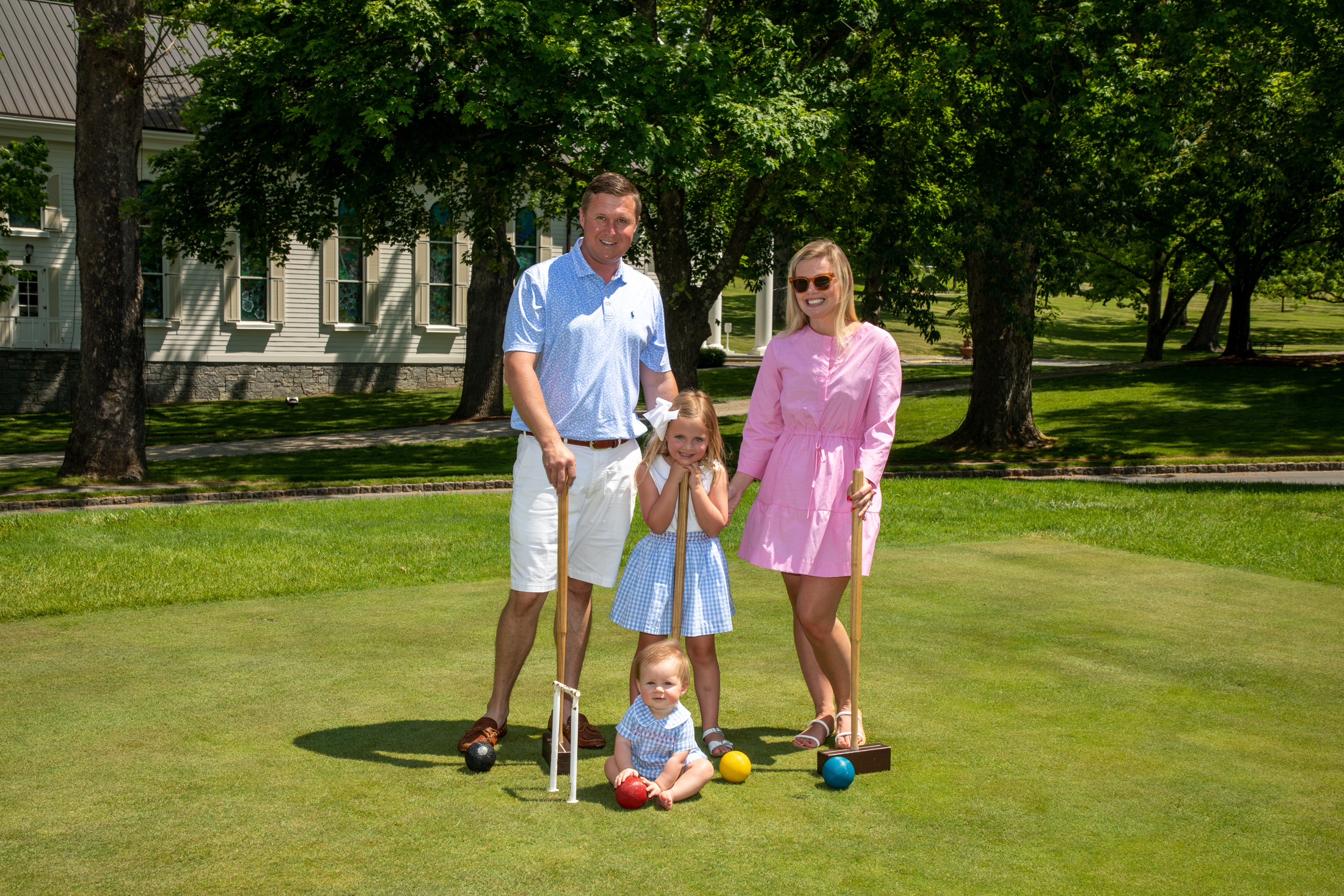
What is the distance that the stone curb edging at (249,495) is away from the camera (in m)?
13.9

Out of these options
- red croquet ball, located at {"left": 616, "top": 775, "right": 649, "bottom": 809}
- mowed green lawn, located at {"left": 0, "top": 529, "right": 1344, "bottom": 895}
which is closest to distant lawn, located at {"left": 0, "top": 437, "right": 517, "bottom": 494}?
mowed green lawn, located at {"left": 0, "top": 529, "right": 1344, "bottom": 895}

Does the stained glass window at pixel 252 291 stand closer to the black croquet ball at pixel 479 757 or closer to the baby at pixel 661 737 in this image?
the black croquet ball at pixel 479 757

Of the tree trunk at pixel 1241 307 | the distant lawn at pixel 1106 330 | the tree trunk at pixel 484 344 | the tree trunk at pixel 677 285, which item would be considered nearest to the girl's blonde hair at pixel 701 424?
the tree trunk at pixel 677 285

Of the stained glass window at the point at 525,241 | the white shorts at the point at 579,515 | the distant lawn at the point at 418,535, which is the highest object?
the stained glass window at the point at 525,241

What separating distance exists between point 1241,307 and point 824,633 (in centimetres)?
3380

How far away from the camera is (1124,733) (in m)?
4.96

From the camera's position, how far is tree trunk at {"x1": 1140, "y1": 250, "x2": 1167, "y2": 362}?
119 ft

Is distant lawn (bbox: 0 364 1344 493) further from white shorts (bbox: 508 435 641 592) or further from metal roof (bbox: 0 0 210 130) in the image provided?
metal roof (bbox: 0 0 210 130)

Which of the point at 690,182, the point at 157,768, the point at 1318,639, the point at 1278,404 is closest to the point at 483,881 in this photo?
the point at 157,768

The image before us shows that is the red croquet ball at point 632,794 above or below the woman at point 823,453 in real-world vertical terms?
below

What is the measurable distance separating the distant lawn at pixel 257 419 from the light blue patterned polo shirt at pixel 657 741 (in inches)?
760

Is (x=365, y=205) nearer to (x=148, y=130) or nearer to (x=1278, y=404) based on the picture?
(x=148, y=130)

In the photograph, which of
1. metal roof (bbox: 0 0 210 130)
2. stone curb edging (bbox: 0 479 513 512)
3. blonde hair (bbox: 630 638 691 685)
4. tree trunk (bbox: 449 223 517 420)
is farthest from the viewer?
metal roof (bbox: 0 0 210 130)

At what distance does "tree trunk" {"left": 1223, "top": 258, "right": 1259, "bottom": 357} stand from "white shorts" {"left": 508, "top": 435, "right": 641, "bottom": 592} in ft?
108
